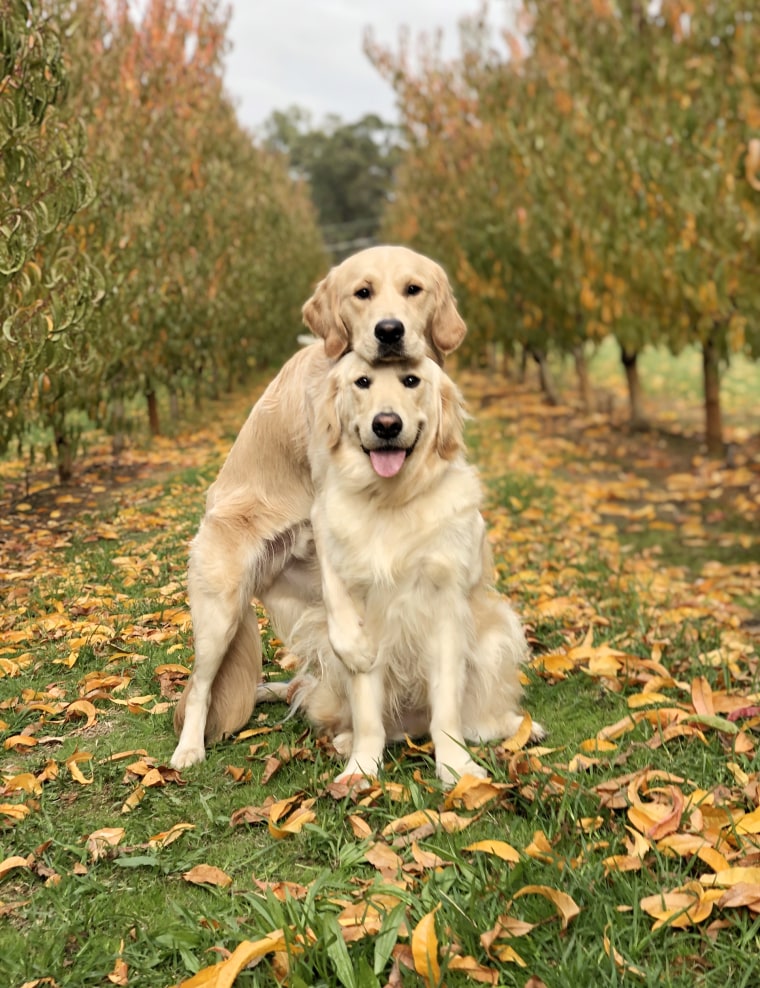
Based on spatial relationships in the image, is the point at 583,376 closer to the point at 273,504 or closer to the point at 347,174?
the point at 273,504

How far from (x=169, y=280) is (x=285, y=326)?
9390mm

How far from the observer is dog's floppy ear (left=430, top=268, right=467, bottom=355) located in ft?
10.9

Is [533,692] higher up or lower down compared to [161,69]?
lower down

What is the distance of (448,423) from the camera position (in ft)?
10.2

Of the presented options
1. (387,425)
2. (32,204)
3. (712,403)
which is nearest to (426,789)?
(387,425)

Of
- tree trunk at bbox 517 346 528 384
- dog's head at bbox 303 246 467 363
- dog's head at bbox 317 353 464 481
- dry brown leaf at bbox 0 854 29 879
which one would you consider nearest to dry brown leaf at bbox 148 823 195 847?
dry brown leaf at bbox 0 854 29 879

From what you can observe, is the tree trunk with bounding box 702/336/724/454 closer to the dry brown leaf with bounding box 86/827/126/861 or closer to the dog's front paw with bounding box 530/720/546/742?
the dog's front paw with bounding box 530/720/546/742

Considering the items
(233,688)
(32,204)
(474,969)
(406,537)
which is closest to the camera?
(474,969)

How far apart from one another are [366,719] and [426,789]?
0.31 metres

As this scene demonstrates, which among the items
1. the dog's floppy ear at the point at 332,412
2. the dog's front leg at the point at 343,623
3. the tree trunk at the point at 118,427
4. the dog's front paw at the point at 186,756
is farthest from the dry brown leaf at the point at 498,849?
the tree trunk at the point at 118,427

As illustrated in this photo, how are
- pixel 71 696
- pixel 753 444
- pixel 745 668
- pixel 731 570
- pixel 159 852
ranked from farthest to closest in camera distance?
pixel 753 444, pixel 731 570, pixel 745 668, pixel 71 696, pixel 159 852

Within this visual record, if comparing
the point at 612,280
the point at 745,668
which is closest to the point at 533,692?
the point at 745,668

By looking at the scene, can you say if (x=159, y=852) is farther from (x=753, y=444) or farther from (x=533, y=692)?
(x=753, y=444)

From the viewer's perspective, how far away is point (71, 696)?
3832mm
